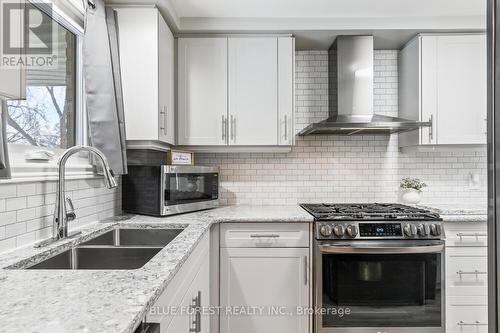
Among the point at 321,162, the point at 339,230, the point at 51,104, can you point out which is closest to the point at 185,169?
the point at 51,104

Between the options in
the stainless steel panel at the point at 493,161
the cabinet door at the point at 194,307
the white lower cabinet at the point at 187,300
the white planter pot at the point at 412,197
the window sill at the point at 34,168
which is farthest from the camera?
the white planter pot at the point at 412,197

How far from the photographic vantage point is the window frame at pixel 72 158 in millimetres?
1352

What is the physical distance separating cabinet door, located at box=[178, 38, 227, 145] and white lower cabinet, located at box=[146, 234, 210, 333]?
901 millimetres

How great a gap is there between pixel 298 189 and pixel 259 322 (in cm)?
115

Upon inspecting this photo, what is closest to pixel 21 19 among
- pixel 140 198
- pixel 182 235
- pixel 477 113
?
pixel 182 235

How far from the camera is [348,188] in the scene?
2893 mm

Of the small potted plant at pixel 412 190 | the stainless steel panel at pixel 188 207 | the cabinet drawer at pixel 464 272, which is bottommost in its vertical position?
the cabinet drawer at pixel 464 272

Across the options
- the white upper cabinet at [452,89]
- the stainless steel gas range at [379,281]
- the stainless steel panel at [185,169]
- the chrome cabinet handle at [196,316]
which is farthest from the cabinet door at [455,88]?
the chrome cabinet handle at [196,316]

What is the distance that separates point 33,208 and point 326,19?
2251mm

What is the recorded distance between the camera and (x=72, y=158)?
181 cm

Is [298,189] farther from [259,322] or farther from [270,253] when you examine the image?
[259,322]

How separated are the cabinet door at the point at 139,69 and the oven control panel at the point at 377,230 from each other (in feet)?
4.12

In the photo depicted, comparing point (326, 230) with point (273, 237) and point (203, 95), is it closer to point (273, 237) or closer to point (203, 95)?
point (273, 237)

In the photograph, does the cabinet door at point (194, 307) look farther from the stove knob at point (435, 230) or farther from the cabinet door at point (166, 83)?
the stove knob at point (435, 230)
